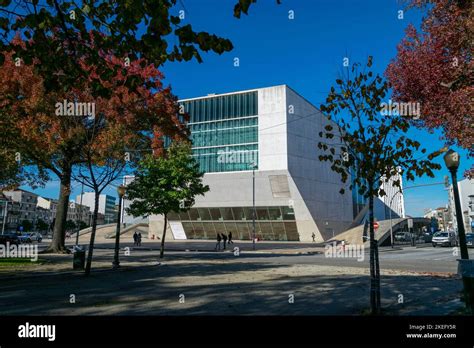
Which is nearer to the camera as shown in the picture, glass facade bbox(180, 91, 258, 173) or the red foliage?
the red foliage

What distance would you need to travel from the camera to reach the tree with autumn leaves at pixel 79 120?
17609 millimetres

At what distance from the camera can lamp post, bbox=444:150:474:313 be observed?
728 centimetres

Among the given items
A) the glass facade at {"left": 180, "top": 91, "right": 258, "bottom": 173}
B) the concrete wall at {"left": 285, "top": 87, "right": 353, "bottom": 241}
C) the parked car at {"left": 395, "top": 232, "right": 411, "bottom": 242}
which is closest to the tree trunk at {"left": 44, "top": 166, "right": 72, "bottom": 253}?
the glass facade at {"left": 180, "top": 91, "right": 258, "bottom": 173}

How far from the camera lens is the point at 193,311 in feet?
25.2

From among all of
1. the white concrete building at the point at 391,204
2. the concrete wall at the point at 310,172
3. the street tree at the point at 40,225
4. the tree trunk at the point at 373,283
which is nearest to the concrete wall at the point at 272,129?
the concrete wall at the point at 310,172

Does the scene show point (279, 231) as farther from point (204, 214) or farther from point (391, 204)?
point (391, 204)

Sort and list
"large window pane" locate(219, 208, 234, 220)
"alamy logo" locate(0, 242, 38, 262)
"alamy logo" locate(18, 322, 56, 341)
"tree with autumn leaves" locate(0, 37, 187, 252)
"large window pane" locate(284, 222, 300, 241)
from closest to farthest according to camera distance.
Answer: "alamy logo" locate(18, 322, 56, 341) → "tree with autumn leaves" locate(0, 37, 187, 252) → "alamy logo" locate(0, 242, 38, 262) → "large window pane" locate(284, 222, 300, 241) → "large window pane" locate(219, 208, 234, 220)

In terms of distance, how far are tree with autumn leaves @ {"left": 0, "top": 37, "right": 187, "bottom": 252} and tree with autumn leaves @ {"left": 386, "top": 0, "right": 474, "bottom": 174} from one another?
11.4m

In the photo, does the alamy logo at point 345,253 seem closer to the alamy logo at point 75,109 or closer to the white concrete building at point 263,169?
the alamy logo at point 75,109

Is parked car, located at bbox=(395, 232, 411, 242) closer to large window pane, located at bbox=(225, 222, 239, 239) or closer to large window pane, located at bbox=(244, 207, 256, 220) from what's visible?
large window pane, located at bbox=(244, 207, 256, 220)

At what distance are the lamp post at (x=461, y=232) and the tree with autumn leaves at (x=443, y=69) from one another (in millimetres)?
1185

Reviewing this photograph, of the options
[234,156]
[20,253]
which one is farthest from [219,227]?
[20,253]

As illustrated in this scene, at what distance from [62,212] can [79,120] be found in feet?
26.6

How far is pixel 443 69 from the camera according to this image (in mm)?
9875
